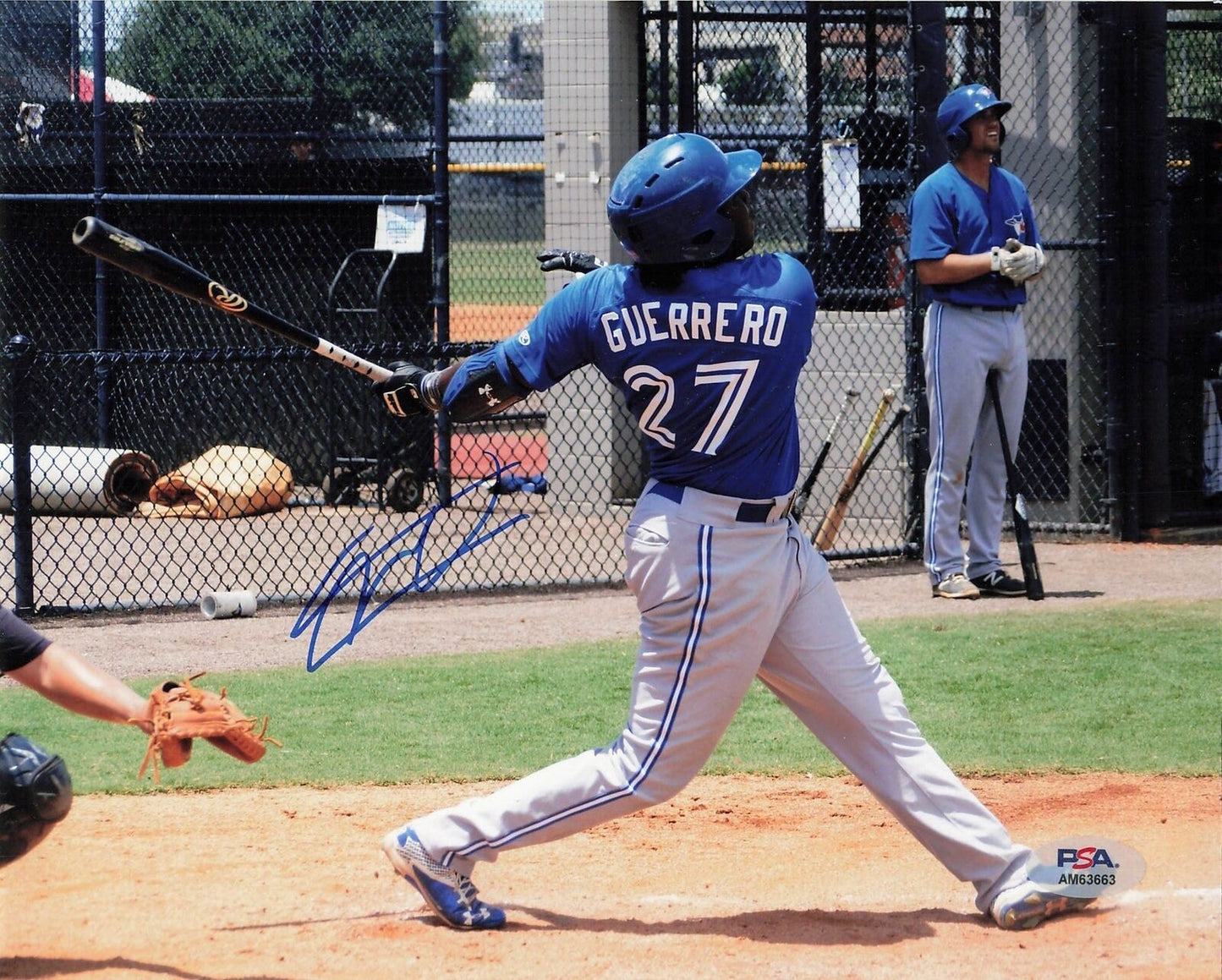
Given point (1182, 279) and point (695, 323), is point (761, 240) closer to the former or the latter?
point (1182, 279)

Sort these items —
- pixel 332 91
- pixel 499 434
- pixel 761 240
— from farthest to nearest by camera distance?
1. pixel 761 240
2. pixel 499 434
3. pixel 332 91

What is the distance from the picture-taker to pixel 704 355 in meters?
3.50

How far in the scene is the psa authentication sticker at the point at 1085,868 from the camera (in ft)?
12.5

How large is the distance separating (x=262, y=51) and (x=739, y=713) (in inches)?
294

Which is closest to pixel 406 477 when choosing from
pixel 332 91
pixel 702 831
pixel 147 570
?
pixel 147 570

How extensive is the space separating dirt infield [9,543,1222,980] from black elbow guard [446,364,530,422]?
1.25 metres

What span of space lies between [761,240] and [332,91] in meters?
5.06

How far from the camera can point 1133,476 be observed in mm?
9156

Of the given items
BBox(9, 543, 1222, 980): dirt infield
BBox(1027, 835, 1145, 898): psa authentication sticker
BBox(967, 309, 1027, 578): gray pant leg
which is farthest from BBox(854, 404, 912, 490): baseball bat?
BBox(1027, 835, 1145, 898): psa authentication sticker

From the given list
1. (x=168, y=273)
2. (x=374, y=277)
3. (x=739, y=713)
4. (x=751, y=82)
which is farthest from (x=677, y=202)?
(x=751, y=82)

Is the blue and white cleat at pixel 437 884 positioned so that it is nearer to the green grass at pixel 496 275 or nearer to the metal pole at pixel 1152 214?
the metal pole at pixel 1152 214

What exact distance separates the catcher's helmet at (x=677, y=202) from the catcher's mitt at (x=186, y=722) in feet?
4.40

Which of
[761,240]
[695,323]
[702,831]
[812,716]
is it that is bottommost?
[702,831]
